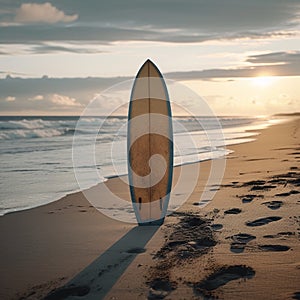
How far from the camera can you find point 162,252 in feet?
17.3

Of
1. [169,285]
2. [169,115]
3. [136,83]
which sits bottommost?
[169,285]

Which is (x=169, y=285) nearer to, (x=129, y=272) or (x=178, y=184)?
(x=129, y=272)

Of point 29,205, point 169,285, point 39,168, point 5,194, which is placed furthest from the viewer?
point 39,168

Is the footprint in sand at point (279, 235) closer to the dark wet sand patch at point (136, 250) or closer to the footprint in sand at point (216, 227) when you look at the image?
the footprint in sand at point (216, 227)

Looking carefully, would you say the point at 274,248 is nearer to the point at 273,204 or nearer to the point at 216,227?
the point at 216,227

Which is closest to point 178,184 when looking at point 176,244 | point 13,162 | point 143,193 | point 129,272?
point 143,193

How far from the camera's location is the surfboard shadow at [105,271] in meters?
4.24

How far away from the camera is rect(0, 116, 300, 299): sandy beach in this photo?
168 inches

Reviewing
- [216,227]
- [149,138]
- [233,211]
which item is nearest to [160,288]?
[216,227]

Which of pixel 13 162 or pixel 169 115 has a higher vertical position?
pixel 169 115

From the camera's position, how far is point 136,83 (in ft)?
24.0

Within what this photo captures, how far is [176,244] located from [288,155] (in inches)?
365

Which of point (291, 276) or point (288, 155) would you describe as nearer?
point (291, 276)

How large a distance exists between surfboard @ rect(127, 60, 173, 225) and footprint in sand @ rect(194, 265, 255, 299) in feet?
8.50
